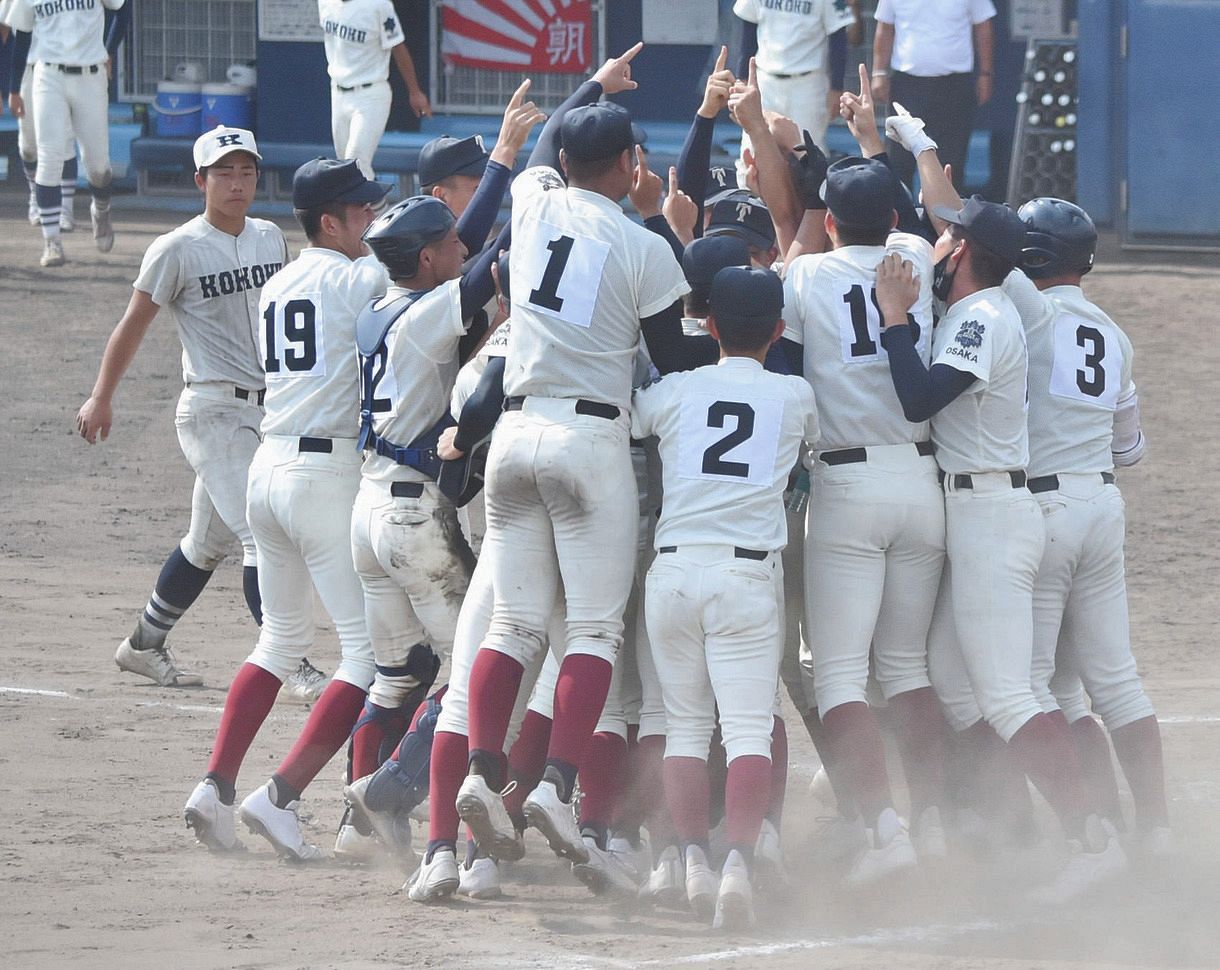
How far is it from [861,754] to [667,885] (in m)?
0.62

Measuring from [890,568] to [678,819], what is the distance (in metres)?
0.93

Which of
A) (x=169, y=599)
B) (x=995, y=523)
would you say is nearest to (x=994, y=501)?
(x=995, y=523)

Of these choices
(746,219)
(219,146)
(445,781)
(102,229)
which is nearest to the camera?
(445,781)

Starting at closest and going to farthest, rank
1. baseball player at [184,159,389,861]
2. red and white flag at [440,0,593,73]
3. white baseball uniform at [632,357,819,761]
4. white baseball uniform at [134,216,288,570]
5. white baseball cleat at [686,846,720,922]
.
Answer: white baseball cleat at [686,846,720,922] < white baseball uniform at [632,357,819,761] < baseball player at [184,159,389,861] < white baseball uniform at [134,216,288,570] < red and white flag at [440,0,593,73]

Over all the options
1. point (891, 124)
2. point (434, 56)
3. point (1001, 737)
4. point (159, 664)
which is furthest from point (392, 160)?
point (1001, 737)

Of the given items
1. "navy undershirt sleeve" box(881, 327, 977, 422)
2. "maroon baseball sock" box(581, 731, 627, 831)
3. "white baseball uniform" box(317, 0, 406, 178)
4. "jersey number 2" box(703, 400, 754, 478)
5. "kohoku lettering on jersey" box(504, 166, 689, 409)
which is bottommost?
"maroon baseball sock" box(581, 731, 627, 831)

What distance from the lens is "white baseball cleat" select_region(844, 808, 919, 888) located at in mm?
4730

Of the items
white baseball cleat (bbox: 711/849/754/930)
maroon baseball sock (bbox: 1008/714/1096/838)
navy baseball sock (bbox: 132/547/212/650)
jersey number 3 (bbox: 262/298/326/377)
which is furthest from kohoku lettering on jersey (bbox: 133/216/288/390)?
maroon baseball sock (bbox: 1008/714/1096/838)

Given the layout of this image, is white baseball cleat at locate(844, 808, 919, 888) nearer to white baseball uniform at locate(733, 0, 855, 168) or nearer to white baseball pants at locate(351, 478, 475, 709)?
white baseball pants at locate(351, 478, 475, 709)

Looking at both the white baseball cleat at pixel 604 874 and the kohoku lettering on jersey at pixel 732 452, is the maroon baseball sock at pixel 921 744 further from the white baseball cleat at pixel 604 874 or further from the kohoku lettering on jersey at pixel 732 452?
the white baseball cleat at pixel 604 874

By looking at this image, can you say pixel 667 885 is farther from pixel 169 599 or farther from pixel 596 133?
pixel 169 599

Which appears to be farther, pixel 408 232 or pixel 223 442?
pixel 223 442

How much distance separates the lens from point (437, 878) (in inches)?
184

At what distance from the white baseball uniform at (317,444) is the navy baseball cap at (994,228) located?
1.64 metres
